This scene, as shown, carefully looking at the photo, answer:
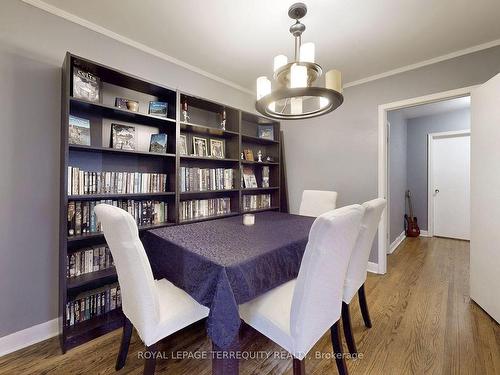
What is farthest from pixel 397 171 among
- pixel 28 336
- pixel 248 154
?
pixel 28 336

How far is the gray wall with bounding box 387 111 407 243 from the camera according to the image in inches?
142

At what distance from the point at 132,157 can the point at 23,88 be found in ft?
2.66

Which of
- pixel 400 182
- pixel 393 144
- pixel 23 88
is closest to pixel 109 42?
pixel 23 88

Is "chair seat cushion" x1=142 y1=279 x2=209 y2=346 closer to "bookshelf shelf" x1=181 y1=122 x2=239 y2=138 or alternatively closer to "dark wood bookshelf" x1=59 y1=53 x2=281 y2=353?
"dark wood bookshelf" x1=59 y1=53 x2=281 y2=353

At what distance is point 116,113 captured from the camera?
1.90m

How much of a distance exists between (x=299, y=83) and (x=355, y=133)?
1.82 m

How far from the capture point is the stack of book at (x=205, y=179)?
2.29m

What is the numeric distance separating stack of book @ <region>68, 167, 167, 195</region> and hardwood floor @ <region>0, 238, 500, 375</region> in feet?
3.51

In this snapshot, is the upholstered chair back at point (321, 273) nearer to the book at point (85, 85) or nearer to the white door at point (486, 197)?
the white door at point (486, 197)

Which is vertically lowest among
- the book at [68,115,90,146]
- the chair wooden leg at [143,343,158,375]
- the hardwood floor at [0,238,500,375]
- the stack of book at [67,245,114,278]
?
the hardwood floor at [0,238,500,375]

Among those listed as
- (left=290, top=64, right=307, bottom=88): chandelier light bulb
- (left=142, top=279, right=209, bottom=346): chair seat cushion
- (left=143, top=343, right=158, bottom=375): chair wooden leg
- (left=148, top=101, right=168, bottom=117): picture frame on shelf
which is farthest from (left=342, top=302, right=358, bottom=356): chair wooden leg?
(left=148, top=101, right=168, bottom=117): picture frame on shelf

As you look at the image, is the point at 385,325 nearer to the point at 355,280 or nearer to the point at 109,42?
the point at 355,280

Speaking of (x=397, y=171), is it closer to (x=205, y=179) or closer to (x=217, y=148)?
(x=217, y=148)

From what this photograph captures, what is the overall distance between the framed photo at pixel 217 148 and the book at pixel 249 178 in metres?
0.38
